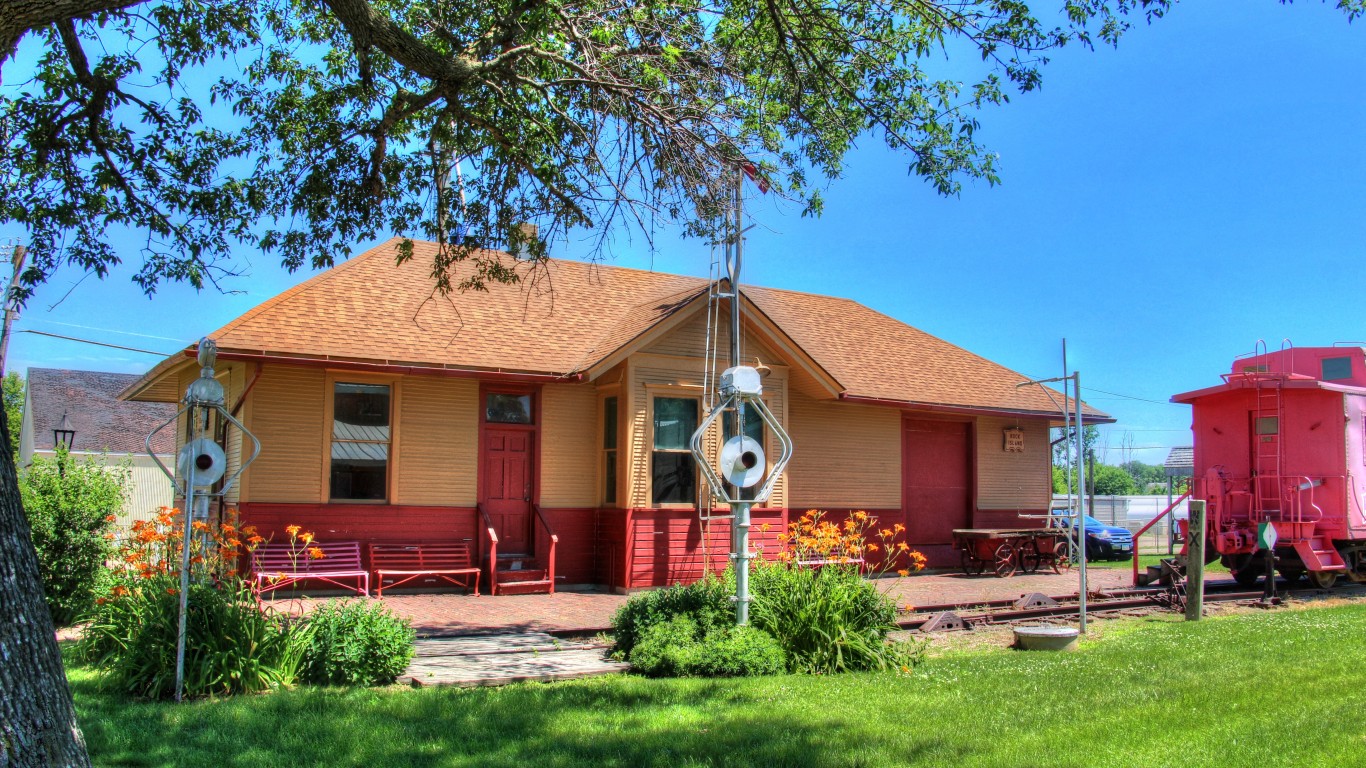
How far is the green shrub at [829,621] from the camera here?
30.4 feet

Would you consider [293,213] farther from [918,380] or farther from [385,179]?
[918,380]

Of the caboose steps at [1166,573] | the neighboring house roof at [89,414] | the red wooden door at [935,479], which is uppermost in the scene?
the neighboring house roof at [89,414]

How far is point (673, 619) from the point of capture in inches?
384

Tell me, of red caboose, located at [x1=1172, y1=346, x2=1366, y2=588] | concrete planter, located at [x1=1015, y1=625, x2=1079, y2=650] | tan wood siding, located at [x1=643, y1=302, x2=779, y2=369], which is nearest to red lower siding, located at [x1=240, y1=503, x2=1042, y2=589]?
tan wood siding, located at [x1=643, y1=302, x2=779, y2=369]

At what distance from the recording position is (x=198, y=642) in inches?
315

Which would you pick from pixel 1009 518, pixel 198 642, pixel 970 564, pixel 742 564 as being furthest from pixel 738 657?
pixel 1009 518

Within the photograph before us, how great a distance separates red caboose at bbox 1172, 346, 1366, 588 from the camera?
54.7ft

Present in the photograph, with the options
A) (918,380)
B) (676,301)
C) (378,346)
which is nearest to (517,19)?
(378,346)

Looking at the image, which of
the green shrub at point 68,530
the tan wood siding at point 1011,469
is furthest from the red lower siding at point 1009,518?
the green shrub at point 68,530

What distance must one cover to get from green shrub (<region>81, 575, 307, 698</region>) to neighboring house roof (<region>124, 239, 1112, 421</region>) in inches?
211

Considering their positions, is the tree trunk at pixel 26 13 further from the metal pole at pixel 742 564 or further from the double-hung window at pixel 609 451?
the double-hung window at pixel 609 451

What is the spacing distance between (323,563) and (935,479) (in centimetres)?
1159

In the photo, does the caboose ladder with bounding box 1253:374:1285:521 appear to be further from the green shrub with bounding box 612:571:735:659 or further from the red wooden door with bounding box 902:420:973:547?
the green shrub with bounding box 612:571:735:659

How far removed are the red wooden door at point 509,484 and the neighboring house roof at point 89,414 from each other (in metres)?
27.3
